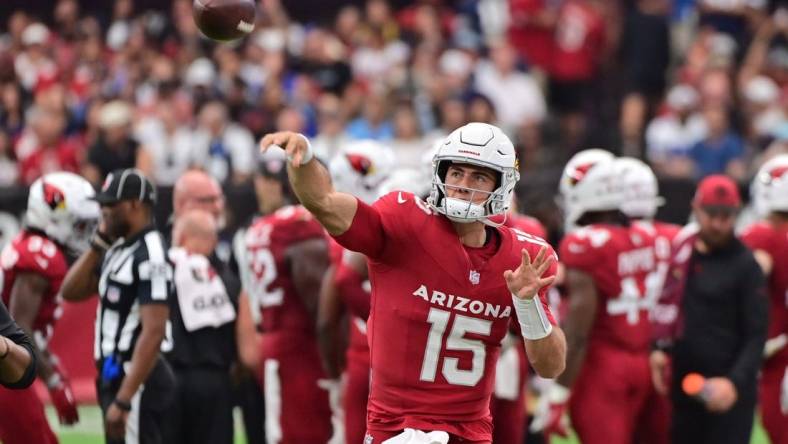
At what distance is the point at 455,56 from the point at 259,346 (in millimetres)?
9184

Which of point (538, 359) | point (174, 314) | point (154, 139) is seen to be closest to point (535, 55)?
point (154, 139)

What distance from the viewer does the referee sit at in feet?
23.8

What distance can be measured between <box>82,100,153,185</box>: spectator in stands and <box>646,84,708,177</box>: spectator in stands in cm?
547

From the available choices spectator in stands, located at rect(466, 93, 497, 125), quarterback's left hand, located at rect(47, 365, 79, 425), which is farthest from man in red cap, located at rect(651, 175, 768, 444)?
spectator in stands, located at rect(466, 93, 497, 125)

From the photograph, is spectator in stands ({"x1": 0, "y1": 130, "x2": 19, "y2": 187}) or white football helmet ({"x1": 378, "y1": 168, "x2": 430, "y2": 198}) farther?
spectator in stands ({"x1": 0, "y1": 130, "x2": 19, "y2": 187})

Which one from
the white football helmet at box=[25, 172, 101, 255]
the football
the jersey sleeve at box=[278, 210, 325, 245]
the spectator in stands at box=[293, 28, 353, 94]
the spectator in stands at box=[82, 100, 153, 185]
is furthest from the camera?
the spectator in stands at box=[293, 28, 353, 94]

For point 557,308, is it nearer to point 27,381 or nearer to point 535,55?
point 27,381

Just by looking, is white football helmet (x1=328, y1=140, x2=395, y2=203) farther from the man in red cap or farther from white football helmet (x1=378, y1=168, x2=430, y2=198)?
the man in red cap

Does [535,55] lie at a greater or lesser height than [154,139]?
greater

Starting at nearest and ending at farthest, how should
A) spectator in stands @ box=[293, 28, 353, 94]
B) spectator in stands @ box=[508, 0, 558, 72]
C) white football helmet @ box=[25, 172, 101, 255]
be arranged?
white football helmet @ box=[25, 172, 101, 255]
spectator in stands @ box=[293, 28, 353, 94]
spectator in stands @ box=[508, 0, 558, 72]

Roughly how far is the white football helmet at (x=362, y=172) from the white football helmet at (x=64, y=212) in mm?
1525

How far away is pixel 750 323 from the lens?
26.5 ft

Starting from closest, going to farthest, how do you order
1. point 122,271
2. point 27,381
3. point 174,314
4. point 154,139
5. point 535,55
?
point 27,381
point 122,271
point 174,314
point 154,139
point 535,55

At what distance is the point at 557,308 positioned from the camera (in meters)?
10.0
